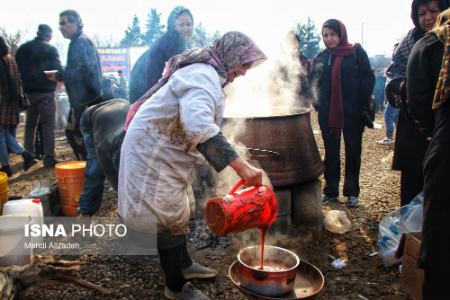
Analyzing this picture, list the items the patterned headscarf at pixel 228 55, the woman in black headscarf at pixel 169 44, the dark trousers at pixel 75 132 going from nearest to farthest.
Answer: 1. the patterned headscarf at pixel 228 55
2. the woman in black headscarf at pixel 169 44
3. the dark trousers at pixel 75 132

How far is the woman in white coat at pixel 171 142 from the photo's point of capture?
7.82 feet

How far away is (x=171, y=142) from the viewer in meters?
2.53

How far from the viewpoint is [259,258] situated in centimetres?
275

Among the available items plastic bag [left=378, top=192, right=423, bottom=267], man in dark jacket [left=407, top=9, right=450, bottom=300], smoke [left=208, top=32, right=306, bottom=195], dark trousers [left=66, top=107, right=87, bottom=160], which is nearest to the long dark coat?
dark trousers [left=66, top=107, right=87, bottom=160]

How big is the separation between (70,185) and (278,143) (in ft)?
8.45

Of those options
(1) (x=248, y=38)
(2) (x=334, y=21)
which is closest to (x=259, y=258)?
(1) (x=248, y=38)

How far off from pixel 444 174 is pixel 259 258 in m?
1.32

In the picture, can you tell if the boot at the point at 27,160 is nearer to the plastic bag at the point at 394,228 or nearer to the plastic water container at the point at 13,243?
the plastic water container at the point at 13,243

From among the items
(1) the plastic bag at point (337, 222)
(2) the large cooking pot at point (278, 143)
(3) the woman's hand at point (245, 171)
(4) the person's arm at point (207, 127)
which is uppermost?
(4) the person's arm at point (207, 127)

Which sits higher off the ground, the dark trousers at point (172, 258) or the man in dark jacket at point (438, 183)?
the man in dark jacket at point (438, 183)

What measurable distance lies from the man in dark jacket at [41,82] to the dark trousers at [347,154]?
4962 millimetres

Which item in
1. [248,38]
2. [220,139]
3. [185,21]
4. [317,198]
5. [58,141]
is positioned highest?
[185,21]

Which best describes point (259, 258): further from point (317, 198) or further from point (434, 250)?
point (317, 198)

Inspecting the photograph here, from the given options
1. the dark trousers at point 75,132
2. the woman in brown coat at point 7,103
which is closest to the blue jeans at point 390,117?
the dark trousers at point 75,132
